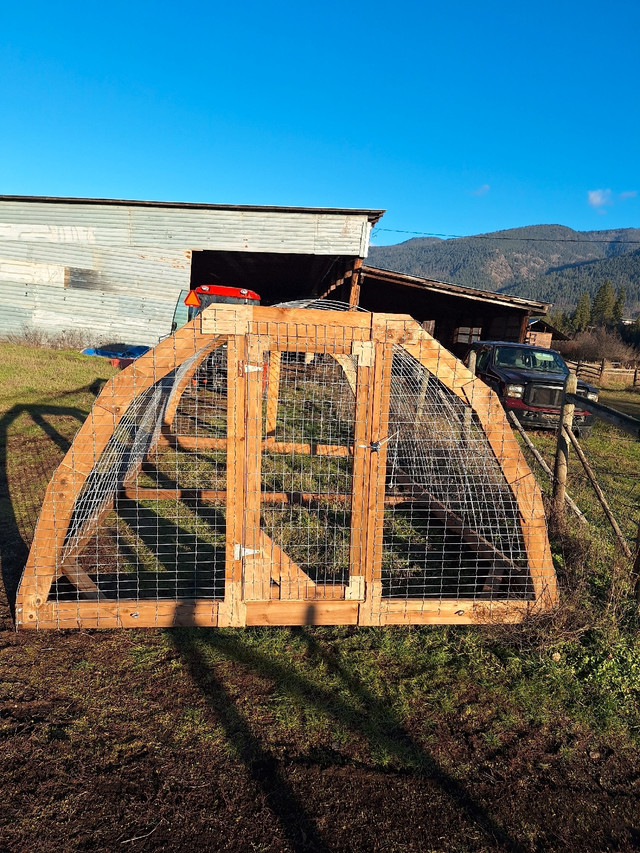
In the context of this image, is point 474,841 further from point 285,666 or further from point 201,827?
point 285,666

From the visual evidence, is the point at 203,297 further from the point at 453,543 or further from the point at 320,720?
the point at 320,720

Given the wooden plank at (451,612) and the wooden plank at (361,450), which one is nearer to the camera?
the wooden plank at (361,450)

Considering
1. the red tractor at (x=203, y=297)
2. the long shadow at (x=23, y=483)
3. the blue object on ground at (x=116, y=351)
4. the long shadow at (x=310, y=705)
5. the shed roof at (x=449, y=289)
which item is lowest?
the long shadow at (x=310, y=705)

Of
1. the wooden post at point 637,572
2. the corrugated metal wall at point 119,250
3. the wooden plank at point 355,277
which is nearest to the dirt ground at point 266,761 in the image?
the wooden post at point 637,572

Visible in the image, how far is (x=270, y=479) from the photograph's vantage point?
7.90 meters

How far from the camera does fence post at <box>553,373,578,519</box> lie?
5.30 m

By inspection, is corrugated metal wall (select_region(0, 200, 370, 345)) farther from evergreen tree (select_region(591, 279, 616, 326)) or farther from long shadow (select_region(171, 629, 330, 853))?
evergreen tree (select_region(591, 279, 616, 326))

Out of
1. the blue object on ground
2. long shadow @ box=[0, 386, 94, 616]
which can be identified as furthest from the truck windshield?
the blue object on ground

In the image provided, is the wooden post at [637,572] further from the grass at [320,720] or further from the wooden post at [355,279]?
the wooden post at [355,279]

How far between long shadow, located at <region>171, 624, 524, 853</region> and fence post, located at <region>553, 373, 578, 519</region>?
3.04 meters

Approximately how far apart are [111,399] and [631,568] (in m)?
4.40

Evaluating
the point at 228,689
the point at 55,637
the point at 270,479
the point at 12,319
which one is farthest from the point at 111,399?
the point at 12,319

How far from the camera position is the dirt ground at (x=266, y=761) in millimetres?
2496

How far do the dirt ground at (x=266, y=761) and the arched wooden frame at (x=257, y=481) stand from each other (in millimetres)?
233
